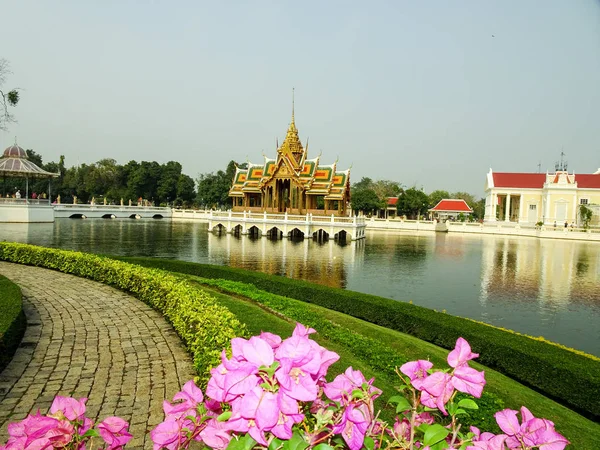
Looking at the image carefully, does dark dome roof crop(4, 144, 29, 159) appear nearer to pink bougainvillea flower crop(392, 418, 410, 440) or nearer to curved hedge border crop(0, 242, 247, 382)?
curved hedge border crop(0, 242, 247, 382)

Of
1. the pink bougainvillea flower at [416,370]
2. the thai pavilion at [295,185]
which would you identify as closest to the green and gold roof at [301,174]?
the thai pavilion at [295,185]

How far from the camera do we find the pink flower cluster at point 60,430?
149 cm

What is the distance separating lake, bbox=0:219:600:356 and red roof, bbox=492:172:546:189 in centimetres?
3364

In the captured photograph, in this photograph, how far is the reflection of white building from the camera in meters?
61.9

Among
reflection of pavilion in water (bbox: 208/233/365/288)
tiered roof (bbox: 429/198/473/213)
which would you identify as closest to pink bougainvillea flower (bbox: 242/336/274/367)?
reflection of pavilion in water (bbox: 208/233/365/288)

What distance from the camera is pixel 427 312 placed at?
10.9 metres

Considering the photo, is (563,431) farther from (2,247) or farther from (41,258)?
(2,247)

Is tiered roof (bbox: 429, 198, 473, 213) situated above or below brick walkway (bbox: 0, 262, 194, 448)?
above

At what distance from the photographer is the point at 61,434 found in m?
1.54

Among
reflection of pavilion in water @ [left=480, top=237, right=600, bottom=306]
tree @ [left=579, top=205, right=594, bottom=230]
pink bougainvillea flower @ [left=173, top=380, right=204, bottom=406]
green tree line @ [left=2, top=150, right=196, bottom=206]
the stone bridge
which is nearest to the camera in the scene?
pink bougainvillea flower @ [left=173, top=380, right=204, bottom=406]

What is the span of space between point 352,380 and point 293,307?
8.60 meters

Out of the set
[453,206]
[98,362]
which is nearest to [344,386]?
[98,362]

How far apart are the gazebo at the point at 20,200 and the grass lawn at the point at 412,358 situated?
46398 mm

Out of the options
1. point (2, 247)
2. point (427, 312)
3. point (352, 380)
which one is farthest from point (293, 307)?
point (2, 247)
